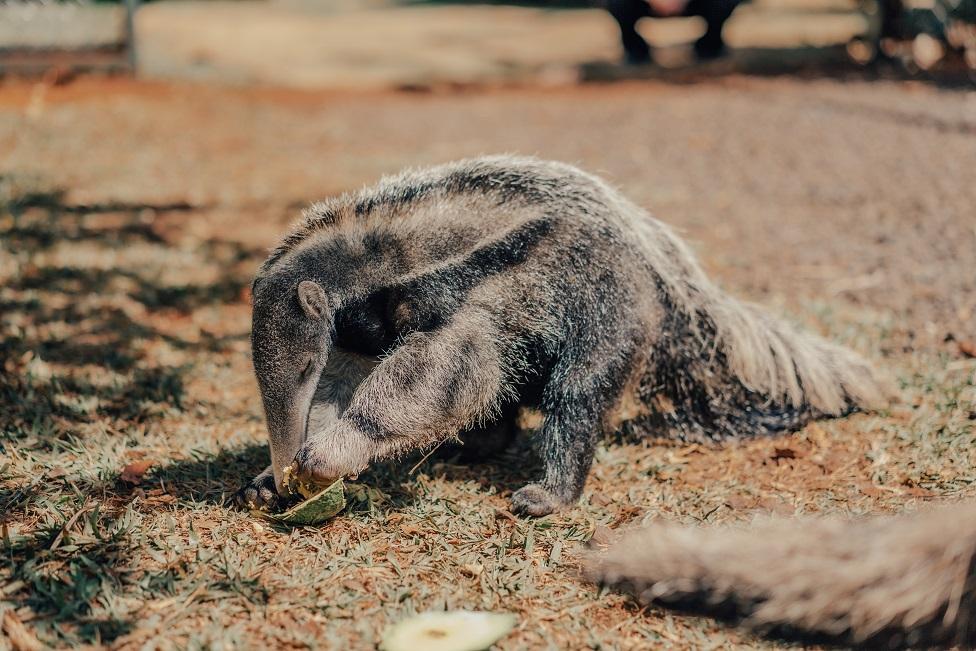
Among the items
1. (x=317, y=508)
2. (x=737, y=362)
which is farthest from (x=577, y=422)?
(x=317, y=508)

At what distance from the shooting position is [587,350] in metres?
3.99

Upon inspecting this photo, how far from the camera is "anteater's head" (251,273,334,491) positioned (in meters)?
3.61

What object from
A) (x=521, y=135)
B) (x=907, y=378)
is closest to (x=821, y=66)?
(x=521, y=135)

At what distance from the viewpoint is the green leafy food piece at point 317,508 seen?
361cm

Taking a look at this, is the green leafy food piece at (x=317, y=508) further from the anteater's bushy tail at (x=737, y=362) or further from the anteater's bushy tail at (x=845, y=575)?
the anteater's bushy tail at (x=737, y=362)

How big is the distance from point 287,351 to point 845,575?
2121 mm

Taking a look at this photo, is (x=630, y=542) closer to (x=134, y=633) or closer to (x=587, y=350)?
(x=587, y=350)

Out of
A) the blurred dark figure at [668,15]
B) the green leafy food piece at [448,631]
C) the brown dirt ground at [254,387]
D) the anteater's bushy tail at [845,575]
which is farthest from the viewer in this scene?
the blurred dark figure at [668,15]

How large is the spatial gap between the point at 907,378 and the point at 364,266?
9.73 ft

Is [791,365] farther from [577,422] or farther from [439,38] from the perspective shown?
[439,38]

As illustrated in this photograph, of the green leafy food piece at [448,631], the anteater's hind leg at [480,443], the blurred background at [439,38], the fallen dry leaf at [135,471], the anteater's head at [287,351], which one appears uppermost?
the blurred background at [439,38]

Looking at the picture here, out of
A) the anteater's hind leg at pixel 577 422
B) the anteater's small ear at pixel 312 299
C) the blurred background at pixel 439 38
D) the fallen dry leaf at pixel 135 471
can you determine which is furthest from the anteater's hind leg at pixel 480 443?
the blurred background at pixel 439 38

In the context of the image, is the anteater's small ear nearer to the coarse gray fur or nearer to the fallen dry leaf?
the coarse gray fur

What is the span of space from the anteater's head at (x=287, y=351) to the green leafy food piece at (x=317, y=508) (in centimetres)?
14
